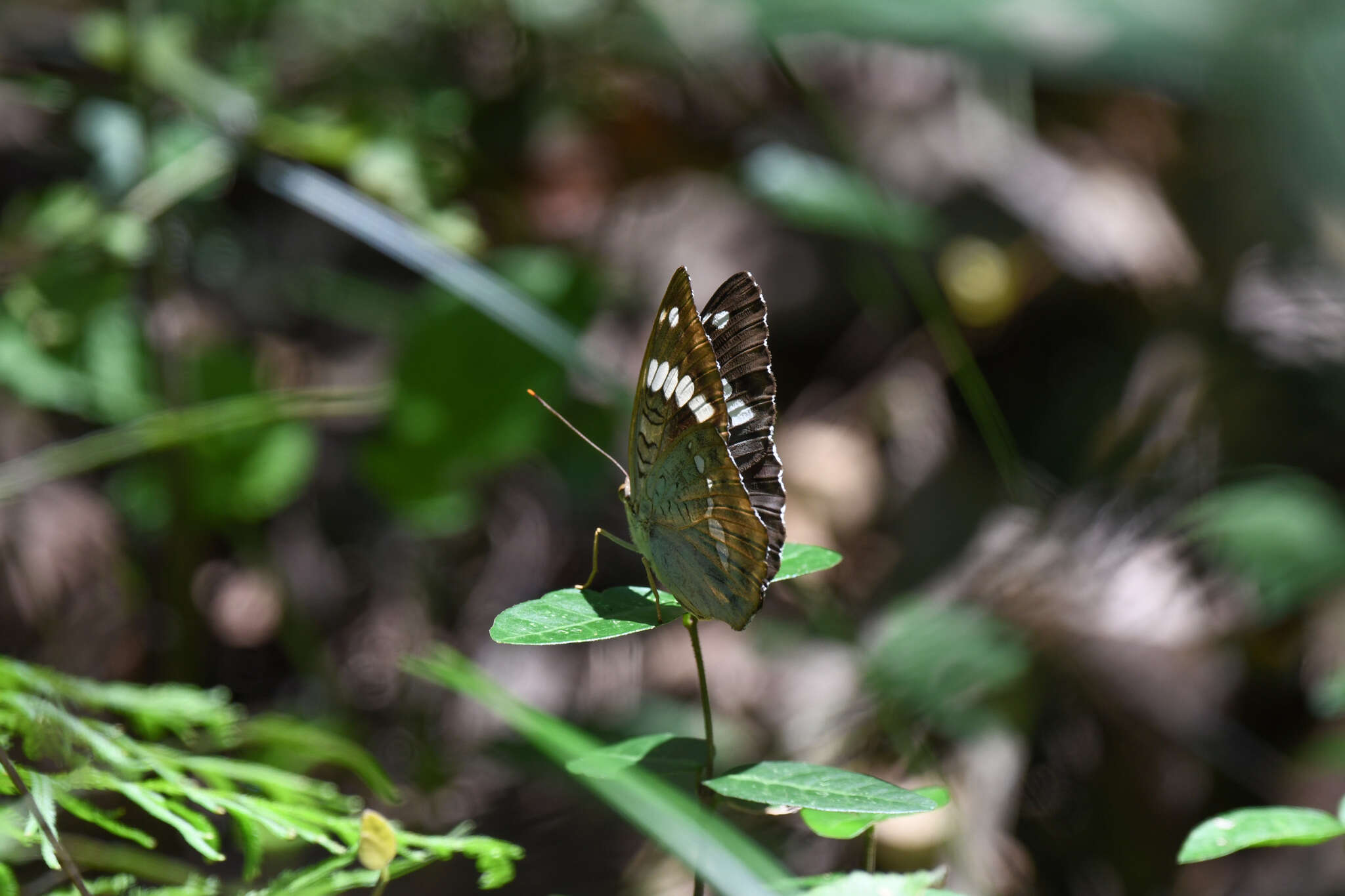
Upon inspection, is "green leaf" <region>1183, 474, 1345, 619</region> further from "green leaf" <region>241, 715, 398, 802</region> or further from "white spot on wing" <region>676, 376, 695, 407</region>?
"green leaf" <region>241, 715, 398, 802</region>

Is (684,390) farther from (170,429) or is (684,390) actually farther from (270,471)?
(270,471)

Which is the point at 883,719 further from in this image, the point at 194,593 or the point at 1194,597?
the point at 194,593

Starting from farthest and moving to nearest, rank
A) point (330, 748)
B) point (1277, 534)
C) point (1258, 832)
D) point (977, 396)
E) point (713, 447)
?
point (977, 396) → point (1277, 534) → point (330, 748) → point (713, 447) → point (1258, 832)

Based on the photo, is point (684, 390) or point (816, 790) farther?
point (684, 390)

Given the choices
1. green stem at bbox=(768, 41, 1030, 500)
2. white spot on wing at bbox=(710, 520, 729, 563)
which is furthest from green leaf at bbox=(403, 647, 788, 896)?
green stem at bbox=(768, 41, 1030, 500)

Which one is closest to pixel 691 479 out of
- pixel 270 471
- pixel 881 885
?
pixel 881 885

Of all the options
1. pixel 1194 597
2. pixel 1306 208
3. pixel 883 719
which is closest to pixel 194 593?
pixel 883 719

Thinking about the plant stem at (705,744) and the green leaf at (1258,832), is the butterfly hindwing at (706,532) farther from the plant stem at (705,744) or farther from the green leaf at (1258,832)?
the green leaf at (1258,832)

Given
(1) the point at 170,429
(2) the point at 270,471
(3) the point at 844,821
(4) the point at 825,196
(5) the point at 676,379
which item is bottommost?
(3) the point at 844,821
